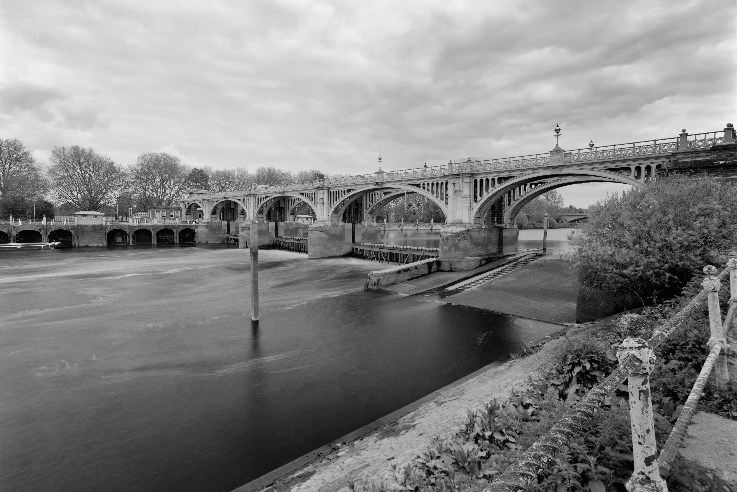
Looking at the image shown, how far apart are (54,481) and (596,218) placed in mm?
16828

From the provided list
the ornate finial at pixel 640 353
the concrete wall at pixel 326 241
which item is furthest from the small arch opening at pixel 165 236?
the ornate finial at pixel 640 353

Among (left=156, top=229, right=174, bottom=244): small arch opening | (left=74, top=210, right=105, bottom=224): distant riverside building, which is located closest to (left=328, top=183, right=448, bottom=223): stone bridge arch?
(left=74, top=210, right=105, bottom=224): distant riverside building

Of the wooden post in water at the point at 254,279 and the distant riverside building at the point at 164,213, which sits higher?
the distant riverside building at the point at 164,213

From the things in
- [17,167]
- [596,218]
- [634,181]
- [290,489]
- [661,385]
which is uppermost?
[17,167]

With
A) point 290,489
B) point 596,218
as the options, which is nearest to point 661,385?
point 290,489

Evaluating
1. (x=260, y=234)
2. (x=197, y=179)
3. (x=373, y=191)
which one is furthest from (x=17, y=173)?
(x=373, y=191)

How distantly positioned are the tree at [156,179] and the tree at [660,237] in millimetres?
107759

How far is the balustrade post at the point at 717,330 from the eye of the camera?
459 cm

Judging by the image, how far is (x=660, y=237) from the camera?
11.4 metres

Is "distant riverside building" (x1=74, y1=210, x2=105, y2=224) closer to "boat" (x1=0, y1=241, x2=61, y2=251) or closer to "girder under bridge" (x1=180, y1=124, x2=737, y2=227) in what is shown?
"boat" (x1=0, y1=241, x2=61, y2=251)

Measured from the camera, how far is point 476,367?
12.8 metres

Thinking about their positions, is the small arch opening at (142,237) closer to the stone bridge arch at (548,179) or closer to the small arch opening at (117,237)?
the small arch opening at (117,237)

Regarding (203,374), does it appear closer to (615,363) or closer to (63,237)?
(615,363)

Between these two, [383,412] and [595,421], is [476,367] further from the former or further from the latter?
[595,421]
